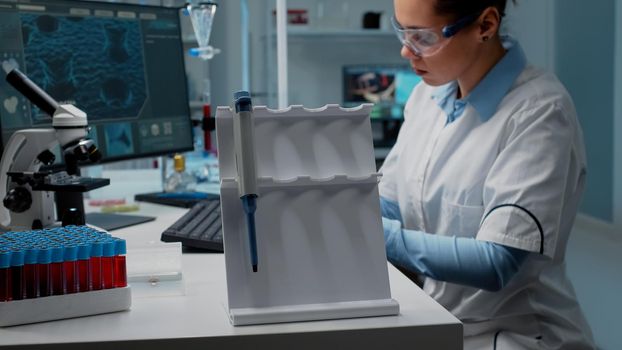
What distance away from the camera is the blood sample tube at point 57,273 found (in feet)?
2.90

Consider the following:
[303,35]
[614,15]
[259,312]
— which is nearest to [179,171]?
[259,312]

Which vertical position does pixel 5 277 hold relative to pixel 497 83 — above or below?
below

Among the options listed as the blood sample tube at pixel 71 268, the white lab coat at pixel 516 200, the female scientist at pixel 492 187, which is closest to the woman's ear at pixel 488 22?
the female scientist at pixel 492 187

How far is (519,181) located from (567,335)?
13.0 inches

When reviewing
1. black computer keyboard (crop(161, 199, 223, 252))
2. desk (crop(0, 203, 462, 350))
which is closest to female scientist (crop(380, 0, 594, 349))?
black computer keyboard (crop(161, 199, 223, 252))

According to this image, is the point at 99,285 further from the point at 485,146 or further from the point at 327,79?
the point at 327,79

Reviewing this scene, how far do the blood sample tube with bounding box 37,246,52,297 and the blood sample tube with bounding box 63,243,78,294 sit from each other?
2 cm

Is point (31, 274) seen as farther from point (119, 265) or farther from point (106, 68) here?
point (106, 68)

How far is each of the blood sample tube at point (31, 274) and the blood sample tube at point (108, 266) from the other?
0.26ft

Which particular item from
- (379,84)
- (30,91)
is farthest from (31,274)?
(379,84)

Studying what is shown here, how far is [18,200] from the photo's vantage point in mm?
1236

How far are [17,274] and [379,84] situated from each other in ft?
13.4

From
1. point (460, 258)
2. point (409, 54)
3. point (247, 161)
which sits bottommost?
point (460, 258)

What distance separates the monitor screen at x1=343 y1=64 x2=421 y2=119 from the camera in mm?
4750
